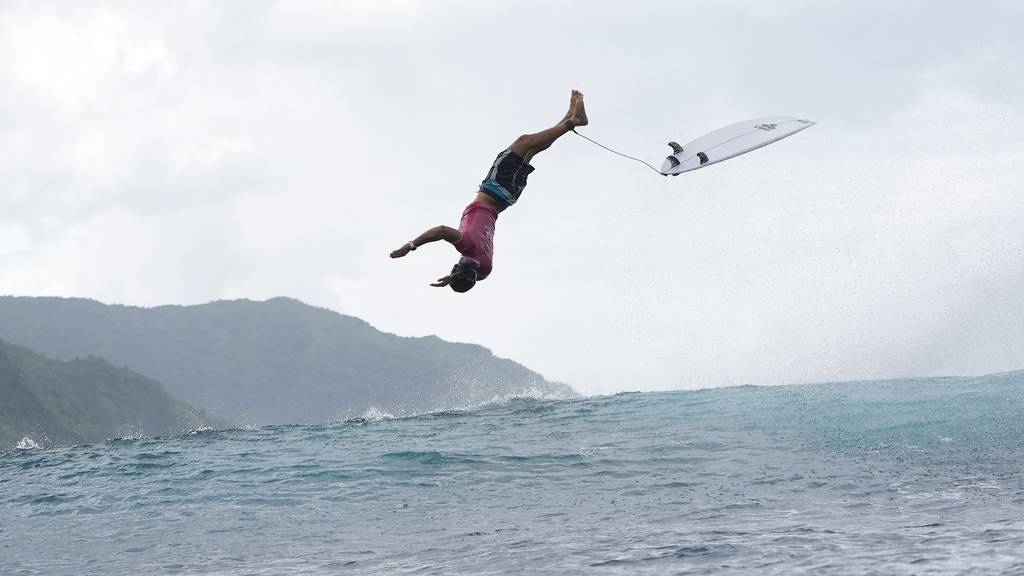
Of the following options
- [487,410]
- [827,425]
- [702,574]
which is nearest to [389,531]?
[702,574]

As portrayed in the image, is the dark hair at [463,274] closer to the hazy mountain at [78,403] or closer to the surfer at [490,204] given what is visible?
the surfer at [490,204]

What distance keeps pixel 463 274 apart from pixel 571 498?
238 inches

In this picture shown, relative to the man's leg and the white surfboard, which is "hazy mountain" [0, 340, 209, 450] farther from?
the man's leg

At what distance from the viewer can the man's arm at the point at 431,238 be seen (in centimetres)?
1129

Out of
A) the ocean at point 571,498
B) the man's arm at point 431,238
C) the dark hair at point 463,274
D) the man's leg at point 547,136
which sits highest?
the man's leg at point 547,136

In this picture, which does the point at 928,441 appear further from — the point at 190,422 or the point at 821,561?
the point at 190,422

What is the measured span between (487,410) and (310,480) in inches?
756

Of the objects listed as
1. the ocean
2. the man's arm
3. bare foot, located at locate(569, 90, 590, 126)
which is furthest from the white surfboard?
the ocean

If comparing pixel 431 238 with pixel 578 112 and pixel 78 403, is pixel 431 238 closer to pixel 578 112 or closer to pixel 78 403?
pixel 578 112

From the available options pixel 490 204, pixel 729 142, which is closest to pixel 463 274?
pixel 490 204

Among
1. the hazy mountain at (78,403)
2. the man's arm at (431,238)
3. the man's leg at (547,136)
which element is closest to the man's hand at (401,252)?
the man's arm at (431,238)

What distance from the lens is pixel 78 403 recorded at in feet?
445

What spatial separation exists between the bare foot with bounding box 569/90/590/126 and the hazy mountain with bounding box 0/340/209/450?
107181 mm

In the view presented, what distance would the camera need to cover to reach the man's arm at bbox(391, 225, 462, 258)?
11289 mm
